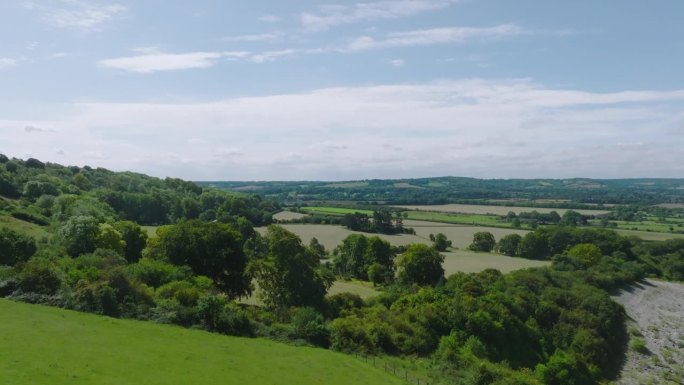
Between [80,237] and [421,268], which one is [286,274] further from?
[421,268]

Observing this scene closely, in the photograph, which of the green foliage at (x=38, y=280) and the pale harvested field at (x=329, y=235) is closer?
the green foliage at (x=38, y=280)

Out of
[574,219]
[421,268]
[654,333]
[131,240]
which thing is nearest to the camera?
[654,333]

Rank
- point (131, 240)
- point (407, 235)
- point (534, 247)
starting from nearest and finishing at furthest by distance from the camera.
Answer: point (131, 240), point (534, 247), point (407, 235)

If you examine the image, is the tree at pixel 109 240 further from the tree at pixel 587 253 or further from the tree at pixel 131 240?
the tree at pixel 587 253

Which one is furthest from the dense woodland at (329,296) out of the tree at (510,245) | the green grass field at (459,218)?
the green grass field at (459,218)

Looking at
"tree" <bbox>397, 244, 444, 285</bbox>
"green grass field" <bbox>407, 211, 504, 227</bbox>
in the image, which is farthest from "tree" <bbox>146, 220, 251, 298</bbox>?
"green grass field" <bbox>407, 211, 504, 227</bbox>

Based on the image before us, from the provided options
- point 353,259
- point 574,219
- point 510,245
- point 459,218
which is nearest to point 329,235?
point 353,259

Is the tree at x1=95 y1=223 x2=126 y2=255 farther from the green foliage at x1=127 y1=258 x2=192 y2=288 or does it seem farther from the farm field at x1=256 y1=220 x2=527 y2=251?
the farm field at x1=256 y1=220 x2=527 y2=251

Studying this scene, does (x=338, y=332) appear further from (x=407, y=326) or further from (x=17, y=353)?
(x=17, y=353)

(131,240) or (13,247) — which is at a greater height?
(13,247)
